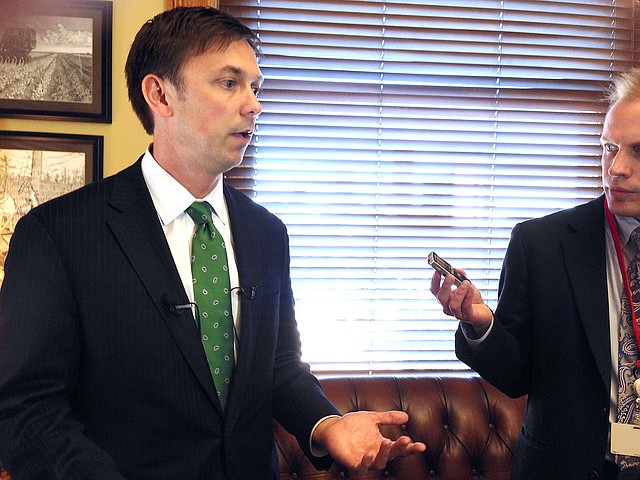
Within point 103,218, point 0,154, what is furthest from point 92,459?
point 0,154

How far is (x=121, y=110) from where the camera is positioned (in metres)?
2.60

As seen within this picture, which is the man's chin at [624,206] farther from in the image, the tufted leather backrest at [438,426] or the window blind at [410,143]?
the window blind at [410,143]

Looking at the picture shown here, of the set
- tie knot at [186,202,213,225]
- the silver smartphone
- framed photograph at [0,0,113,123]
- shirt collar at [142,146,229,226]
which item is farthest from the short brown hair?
framed photograph at [0,0,113,123]

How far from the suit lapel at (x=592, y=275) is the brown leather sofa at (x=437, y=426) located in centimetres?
84

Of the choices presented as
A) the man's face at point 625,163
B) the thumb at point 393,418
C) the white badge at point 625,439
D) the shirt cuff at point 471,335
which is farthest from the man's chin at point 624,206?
the thumb at point 393,418

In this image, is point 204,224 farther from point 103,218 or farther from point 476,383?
point 476,383

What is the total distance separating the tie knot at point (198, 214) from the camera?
166 centimetres

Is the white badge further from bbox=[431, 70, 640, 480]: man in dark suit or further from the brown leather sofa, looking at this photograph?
the brown leather sofa

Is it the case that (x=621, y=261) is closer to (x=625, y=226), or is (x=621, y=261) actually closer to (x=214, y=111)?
(x=625, y=226)

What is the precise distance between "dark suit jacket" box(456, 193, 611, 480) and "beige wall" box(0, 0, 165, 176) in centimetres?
139

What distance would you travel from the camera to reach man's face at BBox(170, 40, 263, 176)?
165 centimetres

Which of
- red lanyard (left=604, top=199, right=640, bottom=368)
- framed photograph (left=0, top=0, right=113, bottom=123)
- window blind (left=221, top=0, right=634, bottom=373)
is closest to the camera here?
A: red lanyard (left=604, top=199, right=640, bottom=368)

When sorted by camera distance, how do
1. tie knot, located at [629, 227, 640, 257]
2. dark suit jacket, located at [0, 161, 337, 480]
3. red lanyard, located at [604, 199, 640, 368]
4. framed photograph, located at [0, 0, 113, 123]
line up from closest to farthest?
dark suit jacket, located at [0, 161, 337, 480], red lanyard, located at [604, 199, 640, 368], tie knot, located at [629, 227, 640, 257], framed photograph, located at [0, 0, 113, 123]

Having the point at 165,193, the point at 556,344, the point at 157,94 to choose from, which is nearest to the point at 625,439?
the point at 556,344
